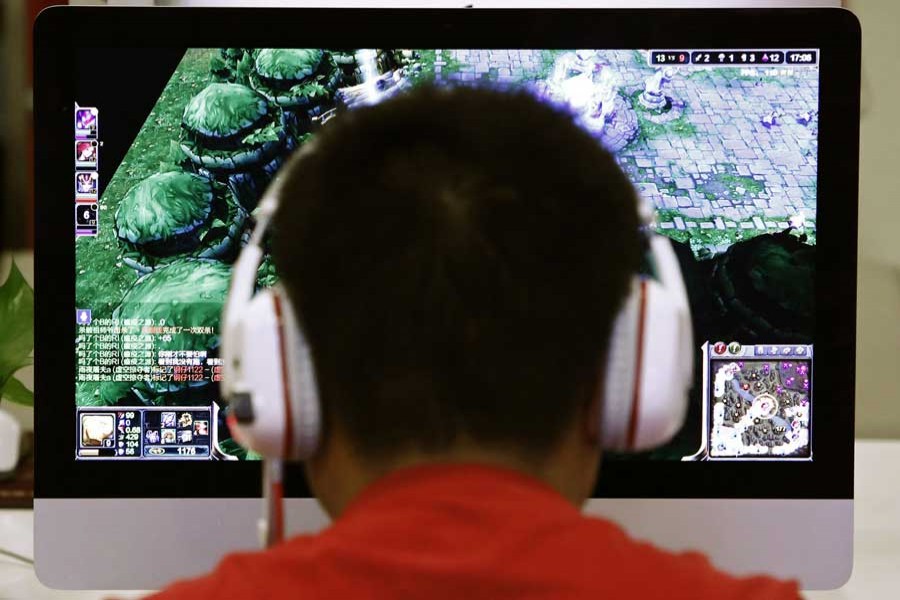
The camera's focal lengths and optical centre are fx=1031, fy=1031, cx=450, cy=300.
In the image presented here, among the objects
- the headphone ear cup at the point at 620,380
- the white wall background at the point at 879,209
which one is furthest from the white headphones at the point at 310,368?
the white wall background at the point at 879,209

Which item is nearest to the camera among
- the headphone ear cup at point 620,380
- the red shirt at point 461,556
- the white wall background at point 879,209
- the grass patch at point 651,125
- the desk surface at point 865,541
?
the red shirt at point 461,556

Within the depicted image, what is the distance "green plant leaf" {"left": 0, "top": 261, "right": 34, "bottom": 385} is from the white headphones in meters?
0.57

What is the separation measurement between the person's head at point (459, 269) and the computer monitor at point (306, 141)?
33 centimetres

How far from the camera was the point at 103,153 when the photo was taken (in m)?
0.87

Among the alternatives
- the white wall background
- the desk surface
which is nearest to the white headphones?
the desk surface

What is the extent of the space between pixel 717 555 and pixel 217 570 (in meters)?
0.52

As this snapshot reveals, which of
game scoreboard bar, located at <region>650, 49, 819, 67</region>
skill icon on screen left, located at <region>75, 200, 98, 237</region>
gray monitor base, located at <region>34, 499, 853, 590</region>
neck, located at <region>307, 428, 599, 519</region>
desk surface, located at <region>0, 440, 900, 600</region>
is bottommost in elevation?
desk surface, located at <region>0, 440, 900, 600</region>

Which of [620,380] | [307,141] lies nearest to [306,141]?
[307,141]

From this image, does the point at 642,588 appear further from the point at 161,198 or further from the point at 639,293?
the point at 161,198

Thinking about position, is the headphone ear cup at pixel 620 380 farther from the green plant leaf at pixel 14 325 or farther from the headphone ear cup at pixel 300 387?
the green plant leaf at pixel 14 325

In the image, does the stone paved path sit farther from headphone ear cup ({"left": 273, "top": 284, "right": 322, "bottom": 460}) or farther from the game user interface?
headphone ear cup ({"left": 273, "top": 284, "right": 322, "bottom": 460})

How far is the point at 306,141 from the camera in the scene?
0.87 meters

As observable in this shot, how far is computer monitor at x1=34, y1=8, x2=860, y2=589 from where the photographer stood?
86cm

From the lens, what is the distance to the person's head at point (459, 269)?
0.49 m
